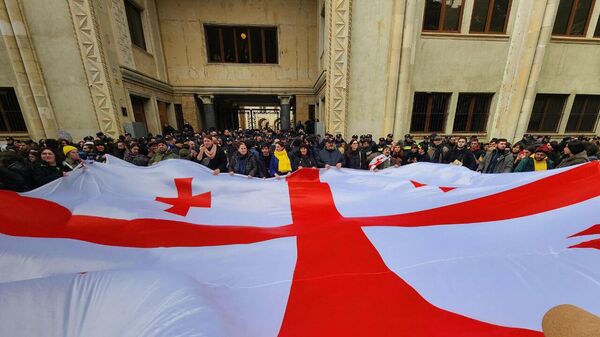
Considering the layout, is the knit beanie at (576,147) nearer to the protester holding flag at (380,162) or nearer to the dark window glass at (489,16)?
the protester holding flag at (380,162)

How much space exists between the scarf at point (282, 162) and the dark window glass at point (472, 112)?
9705 millimetres

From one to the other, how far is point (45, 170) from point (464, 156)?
8120mm

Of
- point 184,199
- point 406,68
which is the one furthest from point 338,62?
point 184,199

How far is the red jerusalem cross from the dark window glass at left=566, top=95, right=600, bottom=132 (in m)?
16.3

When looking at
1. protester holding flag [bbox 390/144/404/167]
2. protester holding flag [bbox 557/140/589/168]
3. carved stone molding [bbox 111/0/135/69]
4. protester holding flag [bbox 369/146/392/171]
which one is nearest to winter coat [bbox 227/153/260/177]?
protester holding flag [bbox 369/146/392/171]

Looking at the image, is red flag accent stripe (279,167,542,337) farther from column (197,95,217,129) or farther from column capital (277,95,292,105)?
column (197,95,217,129)

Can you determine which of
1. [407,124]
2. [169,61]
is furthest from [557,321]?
[169,61]

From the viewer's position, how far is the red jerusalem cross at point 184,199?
9.02 ft

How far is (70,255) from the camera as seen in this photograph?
67.7 inches

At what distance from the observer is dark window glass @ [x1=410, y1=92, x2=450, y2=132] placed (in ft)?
34.2

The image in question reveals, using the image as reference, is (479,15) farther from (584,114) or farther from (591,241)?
(591,241)

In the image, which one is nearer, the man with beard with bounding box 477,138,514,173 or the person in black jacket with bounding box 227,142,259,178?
the person in black jacket with bounding box 227,142,259,178

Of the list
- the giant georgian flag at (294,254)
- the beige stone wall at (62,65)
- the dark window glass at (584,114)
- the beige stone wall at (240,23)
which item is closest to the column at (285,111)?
the beige stone wall at (240,23)

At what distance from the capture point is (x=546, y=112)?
10867mm
